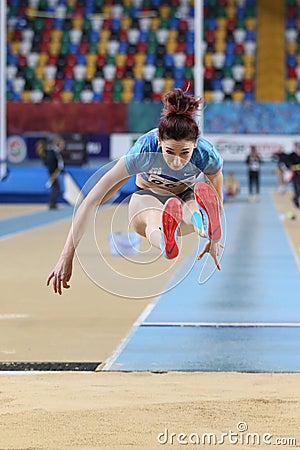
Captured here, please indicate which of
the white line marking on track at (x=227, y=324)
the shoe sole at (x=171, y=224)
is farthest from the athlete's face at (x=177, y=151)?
the white line marking on track at (x=227, y=324)

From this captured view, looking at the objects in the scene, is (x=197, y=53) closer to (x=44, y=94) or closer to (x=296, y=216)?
(x=296, y=216)

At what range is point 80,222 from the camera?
6535 mm

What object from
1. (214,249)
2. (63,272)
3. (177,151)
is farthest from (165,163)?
(63,272)

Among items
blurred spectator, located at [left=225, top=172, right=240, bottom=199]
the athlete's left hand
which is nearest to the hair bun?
the athlete's left hand

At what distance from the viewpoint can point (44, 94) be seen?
48.8 meters

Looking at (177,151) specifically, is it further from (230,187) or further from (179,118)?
(230,187)

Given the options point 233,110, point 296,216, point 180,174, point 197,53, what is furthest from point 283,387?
point 233,110

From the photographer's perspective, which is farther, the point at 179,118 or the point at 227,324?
the point at 227,324

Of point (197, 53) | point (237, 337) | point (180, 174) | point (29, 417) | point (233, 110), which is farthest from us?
point (233, 110)

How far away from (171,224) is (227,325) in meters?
3.41

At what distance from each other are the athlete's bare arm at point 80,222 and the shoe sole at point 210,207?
56 centimetres

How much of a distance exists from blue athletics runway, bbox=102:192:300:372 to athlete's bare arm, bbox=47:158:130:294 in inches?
76.9

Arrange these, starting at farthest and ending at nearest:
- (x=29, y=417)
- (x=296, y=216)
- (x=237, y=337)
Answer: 1. (x=296, y=216)
2. (x=237, y=337)
3. (x=29, y=417)

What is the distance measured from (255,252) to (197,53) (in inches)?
628
